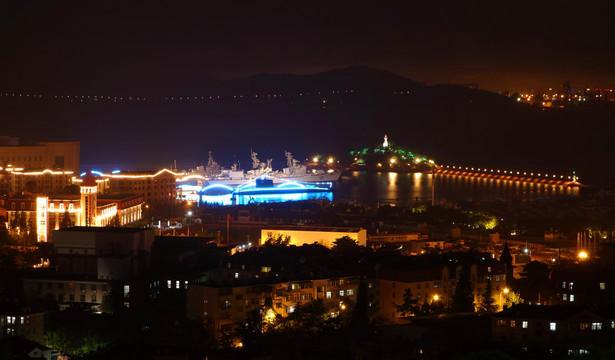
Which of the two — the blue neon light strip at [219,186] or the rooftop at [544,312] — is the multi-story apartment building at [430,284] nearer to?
the rooftop at [544,312]

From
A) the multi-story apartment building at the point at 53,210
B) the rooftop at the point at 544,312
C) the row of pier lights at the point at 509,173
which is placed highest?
the row of pier lights at the point at 509,173

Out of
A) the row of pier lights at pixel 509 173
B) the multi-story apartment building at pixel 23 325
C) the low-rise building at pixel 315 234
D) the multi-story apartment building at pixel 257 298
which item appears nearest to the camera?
the multi-story apartment building at pixel 23 325

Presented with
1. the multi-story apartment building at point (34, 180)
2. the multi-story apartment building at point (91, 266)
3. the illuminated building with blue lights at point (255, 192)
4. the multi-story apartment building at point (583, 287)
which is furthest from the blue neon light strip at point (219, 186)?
the multi-story apartment building at point (583, 287)

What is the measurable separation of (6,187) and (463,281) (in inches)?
472

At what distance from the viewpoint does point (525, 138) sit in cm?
5166

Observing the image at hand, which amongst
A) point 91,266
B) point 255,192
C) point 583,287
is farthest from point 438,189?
point 583,287

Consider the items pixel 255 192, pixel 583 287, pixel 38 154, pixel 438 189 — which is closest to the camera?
pixel 583 287

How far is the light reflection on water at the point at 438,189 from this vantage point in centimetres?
3192

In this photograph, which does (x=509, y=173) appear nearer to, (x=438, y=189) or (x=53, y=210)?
(x=438, y=189)

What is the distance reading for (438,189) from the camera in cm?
3572

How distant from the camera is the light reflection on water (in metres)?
31.9

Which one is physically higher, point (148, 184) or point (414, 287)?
point (148, 184)

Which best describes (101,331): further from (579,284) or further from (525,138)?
(525,138)

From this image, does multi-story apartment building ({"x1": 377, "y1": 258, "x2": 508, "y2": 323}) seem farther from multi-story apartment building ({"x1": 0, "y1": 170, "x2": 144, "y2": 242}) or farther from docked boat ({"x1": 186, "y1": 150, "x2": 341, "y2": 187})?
docked boat ({"x1": 186, "y1": 150, "x2": 341, "y2": 187})
